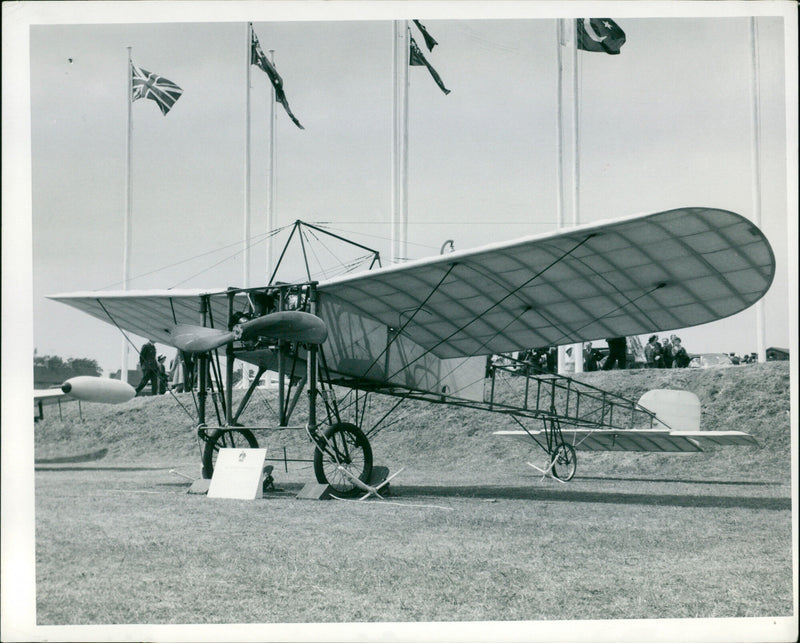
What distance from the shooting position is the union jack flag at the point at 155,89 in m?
7.91

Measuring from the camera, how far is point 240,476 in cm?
960

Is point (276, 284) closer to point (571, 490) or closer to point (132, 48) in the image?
point (132, 48)

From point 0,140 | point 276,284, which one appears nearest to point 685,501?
point 276,284

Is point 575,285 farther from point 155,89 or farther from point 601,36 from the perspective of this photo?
point 155,89

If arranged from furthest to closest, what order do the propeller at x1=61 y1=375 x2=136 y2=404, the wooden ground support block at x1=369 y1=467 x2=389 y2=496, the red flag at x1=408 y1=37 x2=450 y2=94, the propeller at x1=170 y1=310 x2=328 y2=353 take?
the wooden ground support block at x1=369 y1=467 x2=389 y2=496, the propeller at x1=170 y1=310 x2=328 y2=353, the red flag at x1=408 y1=37 x2=450 y2=94, the propeller at x1=61 y1=375 x2=136 y2=404

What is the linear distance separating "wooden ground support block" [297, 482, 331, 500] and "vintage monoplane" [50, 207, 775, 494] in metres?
0.20

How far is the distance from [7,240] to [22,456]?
1.62m

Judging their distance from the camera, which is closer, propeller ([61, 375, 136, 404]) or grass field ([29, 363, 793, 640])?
grass field ([29, 363, 793, 640])

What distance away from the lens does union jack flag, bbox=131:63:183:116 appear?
25.9ft

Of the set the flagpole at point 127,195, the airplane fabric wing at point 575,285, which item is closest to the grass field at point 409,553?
the airplane fabric wing at point 575,285

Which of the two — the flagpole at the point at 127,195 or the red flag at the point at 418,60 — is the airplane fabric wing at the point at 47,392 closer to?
the flagpole at the point at 127,195

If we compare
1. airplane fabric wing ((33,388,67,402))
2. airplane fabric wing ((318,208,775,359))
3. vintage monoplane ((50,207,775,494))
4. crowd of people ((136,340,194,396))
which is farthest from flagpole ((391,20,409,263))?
airplane fabric wing ((33,388,67,402))

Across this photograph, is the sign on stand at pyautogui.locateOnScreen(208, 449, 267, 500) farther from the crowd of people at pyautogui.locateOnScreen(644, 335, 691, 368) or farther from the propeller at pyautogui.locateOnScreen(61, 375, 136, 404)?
the crowd of people at pyautogui.locateOnScreen(644, 335, 691, 368)

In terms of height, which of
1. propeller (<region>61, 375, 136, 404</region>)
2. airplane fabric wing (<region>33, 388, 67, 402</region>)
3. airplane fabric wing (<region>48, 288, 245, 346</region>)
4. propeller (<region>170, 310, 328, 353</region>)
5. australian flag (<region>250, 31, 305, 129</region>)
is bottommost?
airplane fabric wing (<region>33, 388, 67, 402</region>)
